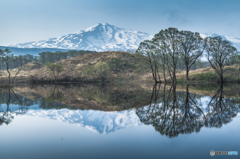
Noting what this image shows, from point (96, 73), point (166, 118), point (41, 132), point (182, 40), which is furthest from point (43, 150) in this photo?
point (96, 73)

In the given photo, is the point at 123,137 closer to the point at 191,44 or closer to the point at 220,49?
the point at 191,44

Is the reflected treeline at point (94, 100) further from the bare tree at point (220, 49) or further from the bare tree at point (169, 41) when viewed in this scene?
the bare tree at point (220, 49)

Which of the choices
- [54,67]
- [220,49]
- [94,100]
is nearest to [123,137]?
[94,100]

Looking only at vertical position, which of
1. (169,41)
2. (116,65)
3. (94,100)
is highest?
(169,41)

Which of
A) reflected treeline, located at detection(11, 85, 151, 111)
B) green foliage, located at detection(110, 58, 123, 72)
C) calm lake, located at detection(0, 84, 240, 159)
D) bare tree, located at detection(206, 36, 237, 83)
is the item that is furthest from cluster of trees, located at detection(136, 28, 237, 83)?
green foliage, located at detection(110, 58, 123, 72)

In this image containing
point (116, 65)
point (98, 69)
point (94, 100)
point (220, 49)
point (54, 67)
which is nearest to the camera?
point (94, 100)

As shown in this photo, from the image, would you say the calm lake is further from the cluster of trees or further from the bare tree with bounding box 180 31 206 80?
the bare tree with bounding box 180 31 206 80

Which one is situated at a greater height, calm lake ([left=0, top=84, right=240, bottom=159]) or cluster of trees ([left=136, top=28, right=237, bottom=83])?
cluster of trees ([left=136, top=28, right=237, bottom=83])

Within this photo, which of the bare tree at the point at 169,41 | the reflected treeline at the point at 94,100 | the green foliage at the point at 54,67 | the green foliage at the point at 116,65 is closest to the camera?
the reflected treeline at the point at 94,100

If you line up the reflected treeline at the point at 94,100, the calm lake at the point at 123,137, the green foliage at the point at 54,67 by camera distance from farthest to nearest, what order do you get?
1. the green foliage at the point at 54,67
2. the reflected treeline at the point at 94,100
3. the calm lake at the point at 123,137

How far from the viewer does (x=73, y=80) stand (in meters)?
107

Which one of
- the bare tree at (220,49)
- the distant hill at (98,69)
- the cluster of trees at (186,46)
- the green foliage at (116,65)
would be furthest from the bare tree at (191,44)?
the green foliage at (116,65)

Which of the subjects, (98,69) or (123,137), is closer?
(123,137)

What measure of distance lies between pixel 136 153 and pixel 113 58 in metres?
120
